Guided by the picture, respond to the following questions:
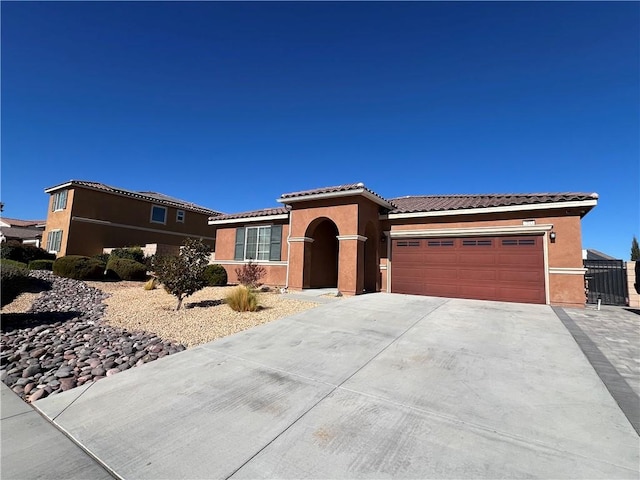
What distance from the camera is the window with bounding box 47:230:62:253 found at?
73.4 ft

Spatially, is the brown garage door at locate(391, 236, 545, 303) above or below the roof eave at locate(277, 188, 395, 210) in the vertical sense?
below

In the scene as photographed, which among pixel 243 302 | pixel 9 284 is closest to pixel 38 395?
pixel 243 302

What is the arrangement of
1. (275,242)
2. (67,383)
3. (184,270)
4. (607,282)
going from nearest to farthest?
(67,383) → (184,270) → (607,282) → (275,242)

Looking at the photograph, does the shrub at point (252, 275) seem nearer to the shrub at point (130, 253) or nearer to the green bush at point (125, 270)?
the green bush at point (125, 270)

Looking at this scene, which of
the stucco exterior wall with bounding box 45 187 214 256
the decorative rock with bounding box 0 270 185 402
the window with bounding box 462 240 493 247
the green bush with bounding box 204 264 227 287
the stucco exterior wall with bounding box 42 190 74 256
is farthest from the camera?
the stucco exterior wall with bounding box 45 187 214 256

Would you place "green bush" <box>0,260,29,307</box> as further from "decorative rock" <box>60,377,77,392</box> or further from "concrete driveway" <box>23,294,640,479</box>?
"concrete driveway" <box>23,294,640,479</box>

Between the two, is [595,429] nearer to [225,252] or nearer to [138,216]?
[225,252]

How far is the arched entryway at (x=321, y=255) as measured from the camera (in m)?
14.0

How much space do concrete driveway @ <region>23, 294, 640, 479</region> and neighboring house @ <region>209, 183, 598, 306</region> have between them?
5.74m

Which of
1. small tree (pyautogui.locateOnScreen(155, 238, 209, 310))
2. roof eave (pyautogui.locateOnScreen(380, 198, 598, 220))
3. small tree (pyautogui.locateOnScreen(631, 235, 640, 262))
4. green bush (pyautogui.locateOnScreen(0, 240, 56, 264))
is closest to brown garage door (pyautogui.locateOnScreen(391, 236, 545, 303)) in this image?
roof eave (pyautogui.locateOnScreen(380, 198, 598, 220))

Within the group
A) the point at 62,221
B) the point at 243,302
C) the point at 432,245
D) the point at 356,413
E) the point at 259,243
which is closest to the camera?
the point at 356,413

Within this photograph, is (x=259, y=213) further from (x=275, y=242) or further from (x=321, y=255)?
(x=321, y=255)

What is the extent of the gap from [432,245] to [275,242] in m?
7.26

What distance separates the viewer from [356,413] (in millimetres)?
3404
